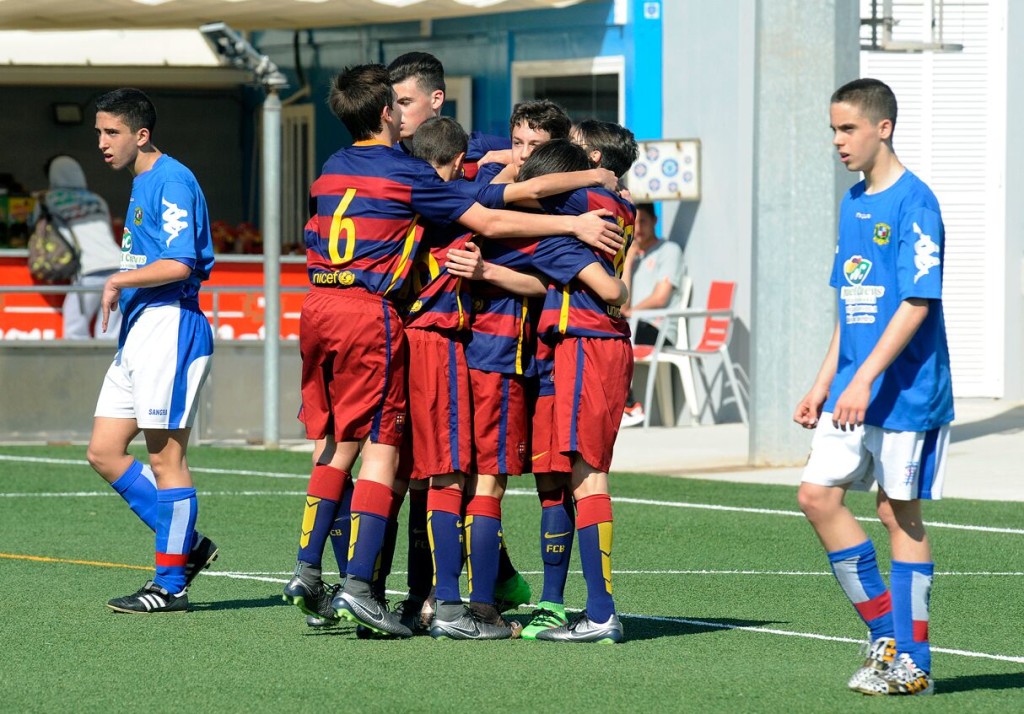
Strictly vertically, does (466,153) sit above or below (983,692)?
above

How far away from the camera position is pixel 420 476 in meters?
6.86

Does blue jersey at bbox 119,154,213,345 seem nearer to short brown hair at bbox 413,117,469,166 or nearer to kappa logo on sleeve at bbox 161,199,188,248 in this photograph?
kappa logo on sleeve at bbox 161,199,188,248

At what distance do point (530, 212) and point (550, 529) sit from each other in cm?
115

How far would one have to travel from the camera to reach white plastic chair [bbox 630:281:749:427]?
51.6 feet

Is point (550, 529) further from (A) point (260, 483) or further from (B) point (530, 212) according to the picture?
(A) point (260, 483)

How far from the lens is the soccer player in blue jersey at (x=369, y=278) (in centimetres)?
672

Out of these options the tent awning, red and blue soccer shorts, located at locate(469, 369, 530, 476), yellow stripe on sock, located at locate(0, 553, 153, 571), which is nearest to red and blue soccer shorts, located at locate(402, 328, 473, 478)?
red and blue soccer shorts, located at locate(469, 369, 530, 476)

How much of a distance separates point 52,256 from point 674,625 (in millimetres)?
9408

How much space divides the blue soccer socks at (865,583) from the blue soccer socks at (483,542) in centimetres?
137

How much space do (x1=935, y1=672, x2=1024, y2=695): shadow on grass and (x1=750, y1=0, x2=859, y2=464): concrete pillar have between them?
6.66 meters

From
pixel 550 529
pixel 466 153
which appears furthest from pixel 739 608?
pixel 466 153

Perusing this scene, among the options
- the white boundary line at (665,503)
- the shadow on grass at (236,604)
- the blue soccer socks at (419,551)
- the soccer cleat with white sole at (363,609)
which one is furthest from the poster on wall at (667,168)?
the soccer cleat with white sole at (363,609)

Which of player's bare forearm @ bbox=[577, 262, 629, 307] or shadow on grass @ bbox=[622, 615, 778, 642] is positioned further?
shadow on grass @ bbox=[622, 615, 778, 642]

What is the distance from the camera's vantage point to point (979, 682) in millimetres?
6195
